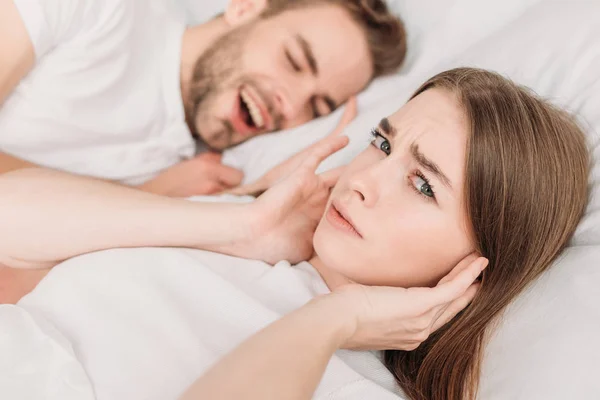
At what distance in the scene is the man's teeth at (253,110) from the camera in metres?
1.73

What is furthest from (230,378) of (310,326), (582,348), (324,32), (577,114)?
(324,32)

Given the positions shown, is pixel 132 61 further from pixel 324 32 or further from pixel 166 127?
pixel 324 32

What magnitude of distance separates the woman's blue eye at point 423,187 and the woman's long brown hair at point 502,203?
0.21ft

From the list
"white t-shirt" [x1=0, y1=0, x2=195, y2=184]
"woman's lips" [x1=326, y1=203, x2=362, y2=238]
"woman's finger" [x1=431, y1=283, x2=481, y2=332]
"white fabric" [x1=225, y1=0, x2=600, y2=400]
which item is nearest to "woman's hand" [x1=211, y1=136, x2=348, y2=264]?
"woman's lips" [x1=326, y1=203, x2=362, y2=238]

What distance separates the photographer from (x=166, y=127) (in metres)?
1.75

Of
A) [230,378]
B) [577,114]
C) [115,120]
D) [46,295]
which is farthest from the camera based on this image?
[115,120]

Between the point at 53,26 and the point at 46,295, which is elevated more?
the point at 53,26

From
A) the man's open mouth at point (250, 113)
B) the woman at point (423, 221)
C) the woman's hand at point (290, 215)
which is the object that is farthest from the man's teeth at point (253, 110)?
the woman at point (423, 221)

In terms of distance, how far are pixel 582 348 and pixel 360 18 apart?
Answer: 1.20m

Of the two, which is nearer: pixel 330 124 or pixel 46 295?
pixel 46 295

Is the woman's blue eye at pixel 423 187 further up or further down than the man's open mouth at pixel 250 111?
further up

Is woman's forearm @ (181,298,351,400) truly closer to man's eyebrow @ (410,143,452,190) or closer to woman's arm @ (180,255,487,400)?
woman's arm @ (180,255,487,400)

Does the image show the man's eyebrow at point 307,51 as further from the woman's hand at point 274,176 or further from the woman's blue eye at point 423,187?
the woman's blue eye at point 423,187

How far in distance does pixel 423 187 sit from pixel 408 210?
0.17 feet
